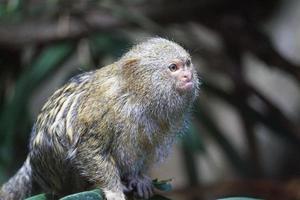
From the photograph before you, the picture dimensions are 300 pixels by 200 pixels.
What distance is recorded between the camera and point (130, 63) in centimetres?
214

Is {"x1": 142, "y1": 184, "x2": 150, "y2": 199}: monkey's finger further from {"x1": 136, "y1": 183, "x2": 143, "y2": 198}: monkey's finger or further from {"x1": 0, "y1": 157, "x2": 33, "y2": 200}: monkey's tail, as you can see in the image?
{"x1": 0, "y1": 157, "x2": 33, "y2": 200}: monkey's tail

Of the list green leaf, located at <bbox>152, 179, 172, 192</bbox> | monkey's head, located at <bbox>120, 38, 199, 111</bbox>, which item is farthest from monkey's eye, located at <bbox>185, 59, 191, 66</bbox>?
green leaf, located at <bbox>152, 179, 172, 192</bbox>

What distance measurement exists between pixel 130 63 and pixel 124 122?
171 mm

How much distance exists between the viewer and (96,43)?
3904 mm

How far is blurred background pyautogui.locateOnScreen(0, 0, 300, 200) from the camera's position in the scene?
370 centimetres

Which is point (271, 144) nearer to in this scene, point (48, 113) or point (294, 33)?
point (294, 33)

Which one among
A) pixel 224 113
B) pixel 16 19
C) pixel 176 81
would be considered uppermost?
pixel 16 19

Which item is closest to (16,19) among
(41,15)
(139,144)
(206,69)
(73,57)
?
(41,15)

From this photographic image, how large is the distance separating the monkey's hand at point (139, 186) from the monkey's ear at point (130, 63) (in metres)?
0.34

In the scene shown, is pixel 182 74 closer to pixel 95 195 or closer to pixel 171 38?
pixel 95 195

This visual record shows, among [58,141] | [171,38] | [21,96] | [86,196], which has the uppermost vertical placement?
[171,38]

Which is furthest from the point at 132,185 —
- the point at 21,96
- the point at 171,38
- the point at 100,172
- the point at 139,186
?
the point at 21,96

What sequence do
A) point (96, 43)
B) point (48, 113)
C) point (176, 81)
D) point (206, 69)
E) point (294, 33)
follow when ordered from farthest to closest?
1. point (294, 33)
2. point (206, 69)
3. point (96, 43)
4. point (48, 113)
5. point (176, 81)

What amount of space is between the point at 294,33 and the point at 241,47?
76 cm
